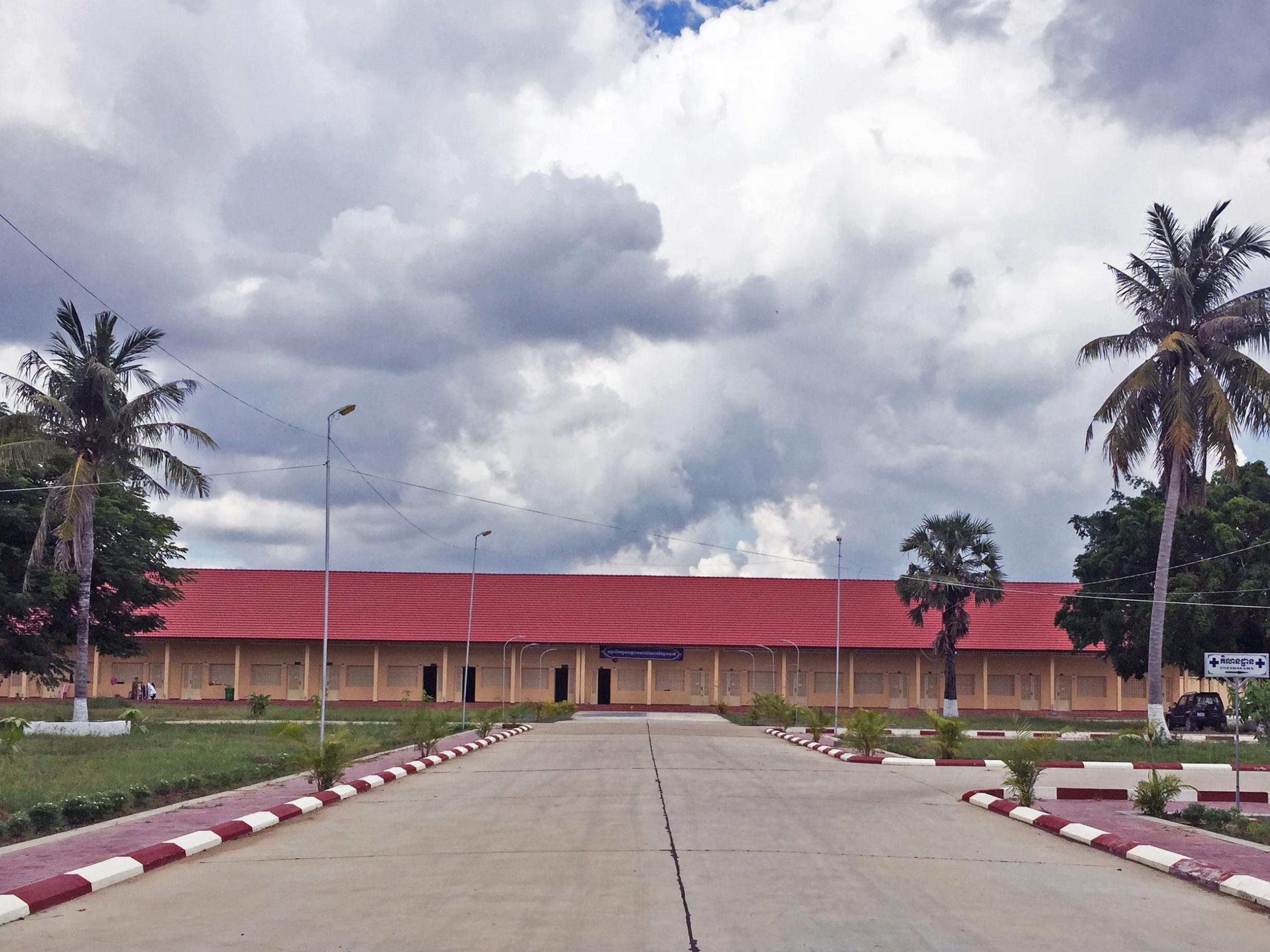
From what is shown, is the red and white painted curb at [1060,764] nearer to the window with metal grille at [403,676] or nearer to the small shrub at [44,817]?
the small shrub at [44,817]

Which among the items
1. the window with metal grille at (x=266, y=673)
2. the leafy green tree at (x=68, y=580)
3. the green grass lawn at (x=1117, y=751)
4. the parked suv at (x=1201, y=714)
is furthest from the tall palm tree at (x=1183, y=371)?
the window with metal grille at (x=266, y=673)

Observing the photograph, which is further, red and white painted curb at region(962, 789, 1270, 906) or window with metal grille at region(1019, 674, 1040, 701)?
window with metal grille at region(1019, 674, 1040, 701)

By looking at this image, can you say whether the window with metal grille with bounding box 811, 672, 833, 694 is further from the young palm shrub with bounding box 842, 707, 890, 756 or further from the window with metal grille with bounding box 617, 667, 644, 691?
the young palm shrub with bounding box 842, 707, 890, 756

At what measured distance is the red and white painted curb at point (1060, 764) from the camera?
27172mm

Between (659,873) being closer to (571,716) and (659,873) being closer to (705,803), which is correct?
(705,803)

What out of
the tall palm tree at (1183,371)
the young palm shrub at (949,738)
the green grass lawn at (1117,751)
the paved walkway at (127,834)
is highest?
the tall palm tree at (1183,371)

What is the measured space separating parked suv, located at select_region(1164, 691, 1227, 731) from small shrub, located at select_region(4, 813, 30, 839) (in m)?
46.9

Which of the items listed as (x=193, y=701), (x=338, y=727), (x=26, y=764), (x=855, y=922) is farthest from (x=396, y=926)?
(x=193, y=701)

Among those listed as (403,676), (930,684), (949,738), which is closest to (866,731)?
(949,738)

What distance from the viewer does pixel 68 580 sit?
35875mm

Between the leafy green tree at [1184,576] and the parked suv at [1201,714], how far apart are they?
327 cm

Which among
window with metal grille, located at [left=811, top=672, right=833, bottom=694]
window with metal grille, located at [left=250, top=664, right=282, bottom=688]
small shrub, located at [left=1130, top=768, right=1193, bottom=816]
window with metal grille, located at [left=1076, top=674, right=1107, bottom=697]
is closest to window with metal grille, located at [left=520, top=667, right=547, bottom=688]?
window with metal grille, located at [left=250, top=664, right=282, bottom=688]

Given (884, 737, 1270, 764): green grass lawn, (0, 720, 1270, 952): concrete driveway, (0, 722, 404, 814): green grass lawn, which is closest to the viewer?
(0, 720, 1270, 952): concrete driveway

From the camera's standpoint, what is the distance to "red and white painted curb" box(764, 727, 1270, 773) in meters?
27.2
